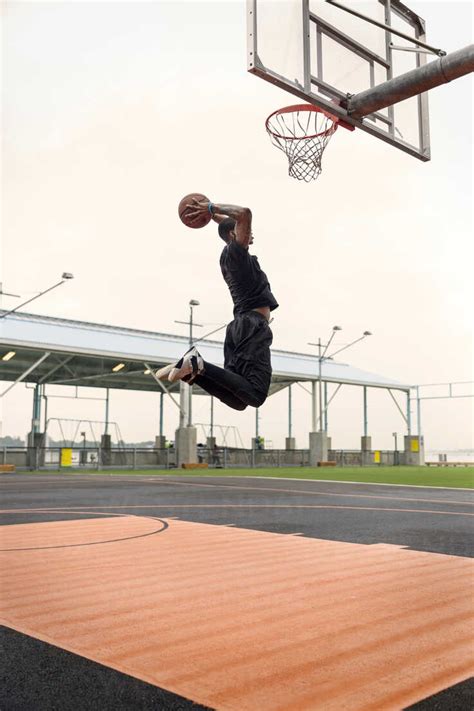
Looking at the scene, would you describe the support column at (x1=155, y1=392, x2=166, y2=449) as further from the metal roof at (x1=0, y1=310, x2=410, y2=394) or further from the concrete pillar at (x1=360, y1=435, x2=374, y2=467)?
the concrete pillar at (x1=360, y1=435, x2=374, y2=467)

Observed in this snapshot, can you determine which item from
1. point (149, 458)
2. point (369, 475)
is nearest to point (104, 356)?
point (149, 458)

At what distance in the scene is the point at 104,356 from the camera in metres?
28.5

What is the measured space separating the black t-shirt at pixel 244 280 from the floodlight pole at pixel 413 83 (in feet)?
6.64

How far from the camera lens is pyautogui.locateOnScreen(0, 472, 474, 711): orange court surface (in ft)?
9.45

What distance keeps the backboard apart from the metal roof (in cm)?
2158

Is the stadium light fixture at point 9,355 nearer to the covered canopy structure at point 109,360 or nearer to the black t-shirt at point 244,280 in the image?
the covered canopy structure at point 109,360

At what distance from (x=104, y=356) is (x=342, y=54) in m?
23.3

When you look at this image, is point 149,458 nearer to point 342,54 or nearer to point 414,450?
point 414,450

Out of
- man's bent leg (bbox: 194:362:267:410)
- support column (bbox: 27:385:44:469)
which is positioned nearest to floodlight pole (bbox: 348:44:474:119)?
man's bent leg (bbox: 194:362:267:410)

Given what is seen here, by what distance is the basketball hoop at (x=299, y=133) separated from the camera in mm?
6648

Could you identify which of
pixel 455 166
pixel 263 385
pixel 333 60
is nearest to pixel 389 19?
pixel 333 60

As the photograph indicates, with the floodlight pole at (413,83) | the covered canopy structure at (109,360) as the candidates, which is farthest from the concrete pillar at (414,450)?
the floodlight pole at (413,83)

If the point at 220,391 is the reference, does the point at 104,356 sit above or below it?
above

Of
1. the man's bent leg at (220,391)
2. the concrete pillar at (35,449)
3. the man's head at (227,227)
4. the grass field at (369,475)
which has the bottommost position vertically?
the grass field at (369,475)
